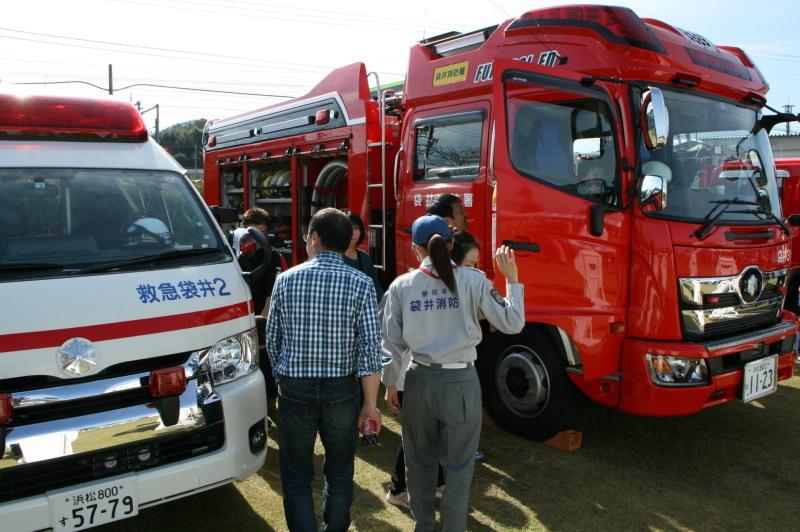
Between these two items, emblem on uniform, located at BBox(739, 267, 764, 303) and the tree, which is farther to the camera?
the tree

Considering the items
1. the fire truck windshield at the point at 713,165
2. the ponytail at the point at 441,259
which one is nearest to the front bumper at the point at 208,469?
the ponytail at the point at 441,259

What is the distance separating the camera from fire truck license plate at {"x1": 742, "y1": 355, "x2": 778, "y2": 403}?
4.22m

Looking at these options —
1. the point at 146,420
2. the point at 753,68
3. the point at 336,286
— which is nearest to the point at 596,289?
the point at 336,286

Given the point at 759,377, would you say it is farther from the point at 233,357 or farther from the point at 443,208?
the point at 233,357

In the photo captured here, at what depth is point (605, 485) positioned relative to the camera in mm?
4082

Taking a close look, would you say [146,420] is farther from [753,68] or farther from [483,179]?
[753,68]

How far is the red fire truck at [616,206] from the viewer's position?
4.02m

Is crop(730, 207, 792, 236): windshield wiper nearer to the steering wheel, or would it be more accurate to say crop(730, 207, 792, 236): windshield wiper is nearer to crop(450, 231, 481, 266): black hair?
crop(450, 231, 481, 266): black hair

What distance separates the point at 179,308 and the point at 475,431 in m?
1.54

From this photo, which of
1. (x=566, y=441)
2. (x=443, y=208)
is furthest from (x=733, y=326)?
(x=443, y=208)

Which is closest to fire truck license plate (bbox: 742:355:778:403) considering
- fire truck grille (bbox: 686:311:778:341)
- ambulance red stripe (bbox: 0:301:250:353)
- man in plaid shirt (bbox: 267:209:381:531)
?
fire truck grille (bbox: 686:311:778:341)

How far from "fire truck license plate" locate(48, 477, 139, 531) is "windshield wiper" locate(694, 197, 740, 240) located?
349cm

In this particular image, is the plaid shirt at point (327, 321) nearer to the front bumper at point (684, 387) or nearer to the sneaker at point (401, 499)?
the sneaker at point (401, 499)

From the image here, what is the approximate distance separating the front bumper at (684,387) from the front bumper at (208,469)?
2323 mm
